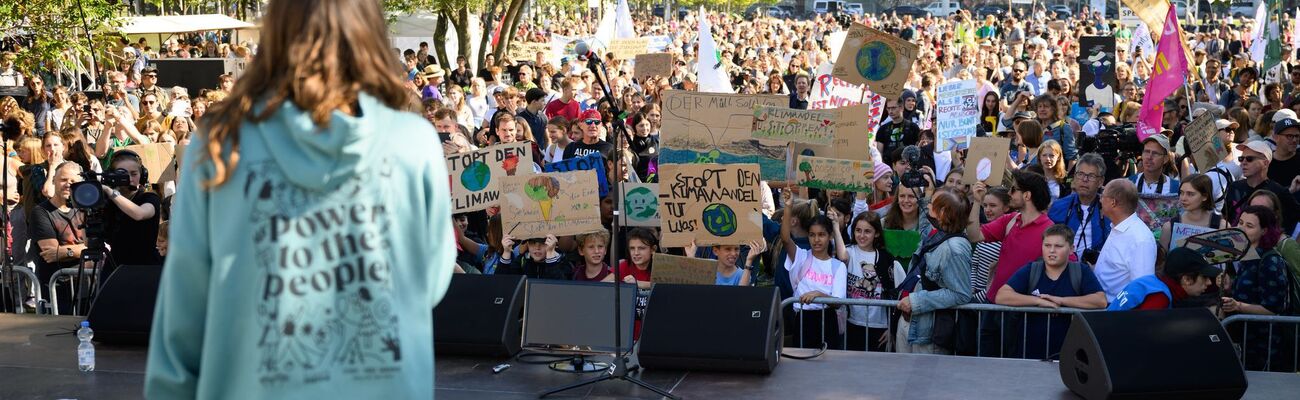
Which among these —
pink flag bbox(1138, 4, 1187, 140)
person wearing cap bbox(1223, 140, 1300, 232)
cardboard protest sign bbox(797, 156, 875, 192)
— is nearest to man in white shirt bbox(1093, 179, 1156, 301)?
person wearing cap bbox(1223, 140, 1300, 232)

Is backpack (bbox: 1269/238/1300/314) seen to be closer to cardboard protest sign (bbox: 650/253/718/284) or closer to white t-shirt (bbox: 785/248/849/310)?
white t-shirt (bbox: 785/248/849/310)

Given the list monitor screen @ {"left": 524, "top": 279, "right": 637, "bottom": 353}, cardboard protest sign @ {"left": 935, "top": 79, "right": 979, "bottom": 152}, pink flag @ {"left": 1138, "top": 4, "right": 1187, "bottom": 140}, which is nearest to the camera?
monitor screen @ {"left": 524, "top": 279, "right": 637, "bottom": 353}

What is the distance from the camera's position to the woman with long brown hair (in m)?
2.34

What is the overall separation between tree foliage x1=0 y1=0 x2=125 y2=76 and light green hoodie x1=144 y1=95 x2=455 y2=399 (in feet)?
48.8

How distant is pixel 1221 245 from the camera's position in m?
6.90

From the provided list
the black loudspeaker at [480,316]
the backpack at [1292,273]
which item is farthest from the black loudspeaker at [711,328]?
the backpack at [1292,273]

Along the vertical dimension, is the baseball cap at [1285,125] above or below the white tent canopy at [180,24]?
below

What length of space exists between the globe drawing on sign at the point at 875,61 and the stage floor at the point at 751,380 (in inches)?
183

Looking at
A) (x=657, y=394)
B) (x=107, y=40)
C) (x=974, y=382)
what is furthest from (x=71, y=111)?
(x=974, y=382)

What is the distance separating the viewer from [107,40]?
17359mm

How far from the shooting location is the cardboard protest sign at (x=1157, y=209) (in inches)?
349

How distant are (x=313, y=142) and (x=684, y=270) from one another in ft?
17.2

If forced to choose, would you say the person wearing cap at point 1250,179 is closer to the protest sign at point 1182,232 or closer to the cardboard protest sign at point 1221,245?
the protest sign at point 1182,232

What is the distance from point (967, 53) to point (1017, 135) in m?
10.2
